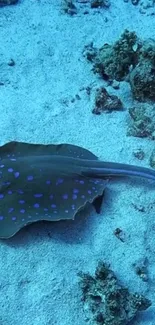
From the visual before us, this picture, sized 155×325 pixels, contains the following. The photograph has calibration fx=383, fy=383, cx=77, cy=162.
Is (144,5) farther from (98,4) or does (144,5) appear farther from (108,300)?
(108,300)

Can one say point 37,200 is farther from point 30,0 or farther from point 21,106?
point 30,0

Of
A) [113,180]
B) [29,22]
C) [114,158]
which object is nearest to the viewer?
[113,180]

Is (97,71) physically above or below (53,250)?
above

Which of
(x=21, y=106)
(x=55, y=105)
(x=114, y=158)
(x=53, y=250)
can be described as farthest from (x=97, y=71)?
(x=53, y=250)

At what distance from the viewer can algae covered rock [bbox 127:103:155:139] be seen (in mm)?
5750

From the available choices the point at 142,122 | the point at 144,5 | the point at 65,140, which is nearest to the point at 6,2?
the point at 144,5

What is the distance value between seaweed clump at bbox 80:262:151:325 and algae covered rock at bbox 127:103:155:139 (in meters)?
2.37

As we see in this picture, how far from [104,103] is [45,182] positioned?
2121 millimetres

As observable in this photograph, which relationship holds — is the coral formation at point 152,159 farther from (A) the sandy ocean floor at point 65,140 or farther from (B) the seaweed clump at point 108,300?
(B) the seaweed clump at point 108,300

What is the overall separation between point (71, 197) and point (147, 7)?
221 inches

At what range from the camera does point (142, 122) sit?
19.0 feet

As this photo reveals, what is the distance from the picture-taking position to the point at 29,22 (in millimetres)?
7914

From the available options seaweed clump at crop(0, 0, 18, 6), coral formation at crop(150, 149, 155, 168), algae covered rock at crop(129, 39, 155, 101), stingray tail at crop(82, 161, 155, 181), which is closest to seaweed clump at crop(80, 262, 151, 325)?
stingray tail at crop(82, 161, 155, 181)

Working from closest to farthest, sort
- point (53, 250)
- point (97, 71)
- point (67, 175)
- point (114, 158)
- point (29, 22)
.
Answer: point (53, 250)
point (67, 175)
point (114, 158)
point (97, 71)
point (29, 22)
